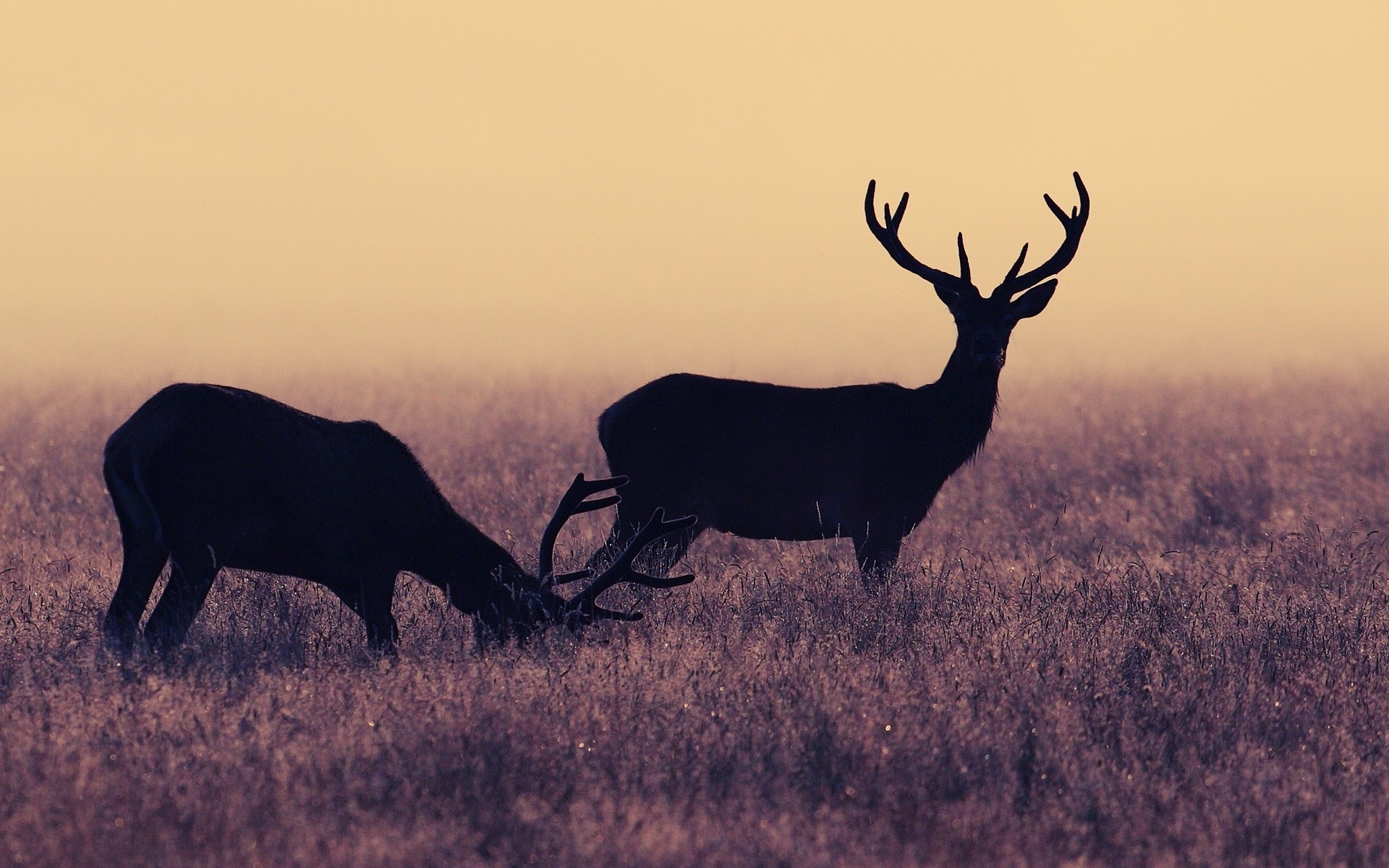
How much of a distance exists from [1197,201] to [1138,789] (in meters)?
122

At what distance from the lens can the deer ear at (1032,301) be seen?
10.9 metres

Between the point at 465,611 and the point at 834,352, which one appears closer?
the point at 465,611

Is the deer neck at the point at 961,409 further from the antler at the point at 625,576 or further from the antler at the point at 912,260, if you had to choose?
the antler at the point at 625,576

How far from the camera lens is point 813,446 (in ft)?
35.0

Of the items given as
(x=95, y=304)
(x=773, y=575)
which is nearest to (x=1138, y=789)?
(x=773, y=575)

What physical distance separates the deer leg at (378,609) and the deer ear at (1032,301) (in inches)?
168

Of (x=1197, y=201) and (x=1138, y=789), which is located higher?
(x=1197, y=201)

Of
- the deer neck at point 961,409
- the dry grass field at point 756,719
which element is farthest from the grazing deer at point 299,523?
the deer neck at point 961,409

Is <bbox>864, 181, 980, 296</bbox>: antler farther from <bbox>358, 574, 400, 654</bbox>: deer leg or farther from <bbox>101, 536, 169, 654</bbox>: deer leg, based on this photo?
<bbox>101, 536, 169, 654</bbox>: deer leg

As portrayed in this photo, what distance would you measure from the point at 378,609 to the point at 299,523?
554 mm

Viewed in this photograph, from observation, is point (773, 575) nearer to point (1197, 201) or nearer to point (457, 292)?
point (457, 292)

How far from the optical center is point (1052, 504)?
1431cm

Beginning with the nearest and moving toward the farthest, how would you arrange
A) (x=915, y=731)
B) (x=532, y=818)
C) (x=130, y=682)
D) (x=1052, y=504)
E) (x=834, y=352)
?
(x=532, y=818) < (x=915, y=731) < (x=130, y=682) < (x=1052, y=504) < (x=834, y=352)

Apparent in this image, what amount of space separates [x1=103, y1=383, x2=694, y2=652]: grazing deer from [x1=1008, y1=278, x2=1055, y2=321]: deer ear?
10.3 ft
